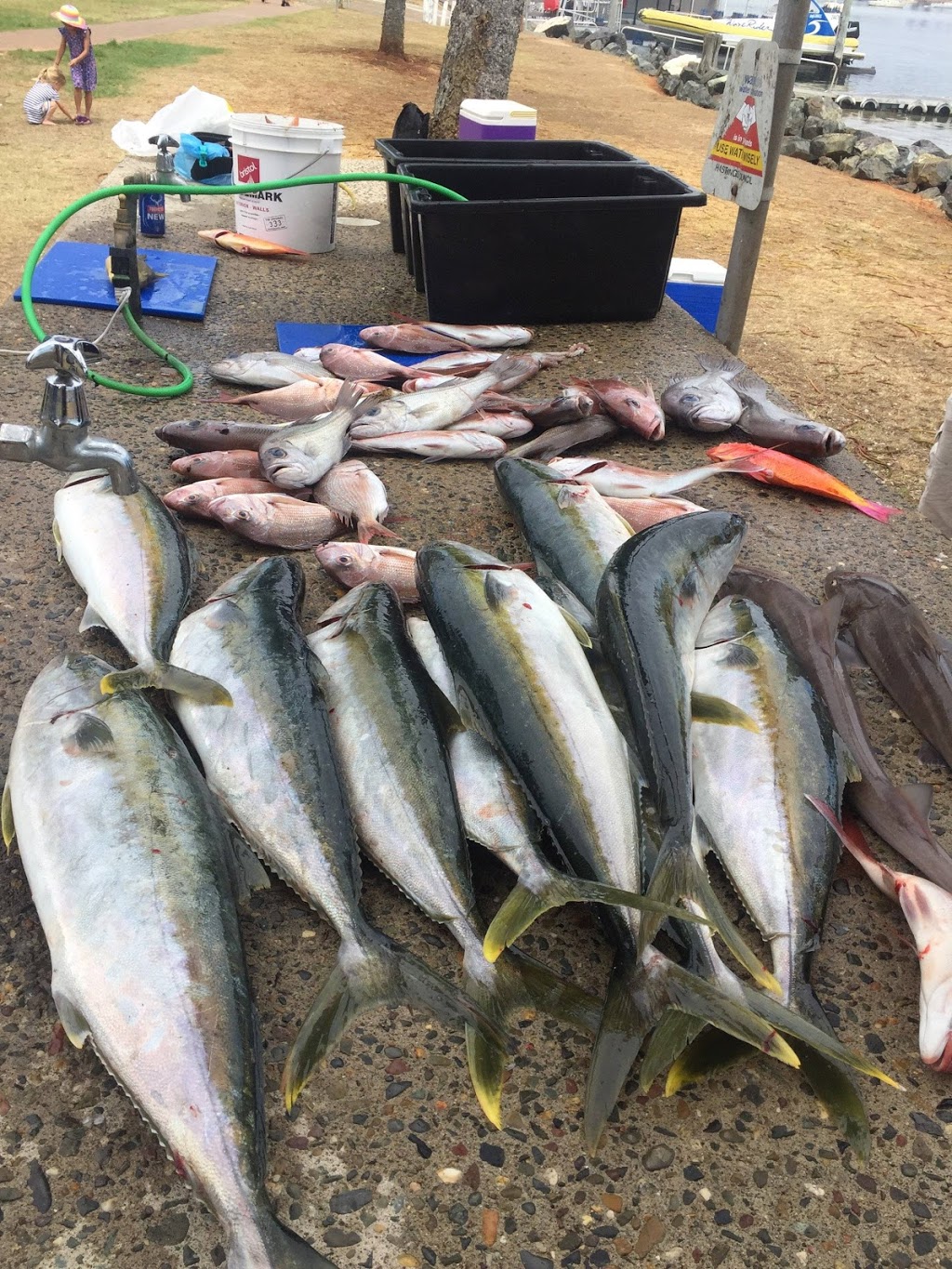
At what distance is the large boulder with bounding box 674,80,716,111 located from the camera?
2581 centimetres

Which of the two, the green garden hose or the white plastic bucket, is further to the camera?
the white plastic bucket

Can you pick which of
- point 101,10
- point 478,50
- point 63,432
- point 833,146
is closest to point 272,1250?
point 63,432

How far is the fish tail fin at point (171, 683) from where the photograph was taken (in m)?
2.00

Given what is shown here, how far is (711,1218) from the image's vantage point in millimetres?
1421

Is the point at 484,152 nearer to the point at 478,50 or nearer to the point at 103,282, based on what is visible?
the point at 103,282

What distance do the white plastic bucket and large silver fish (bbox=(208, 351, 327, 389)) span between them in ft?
6.14

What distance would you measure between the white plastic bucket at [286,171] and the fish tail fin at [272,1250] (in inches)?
211

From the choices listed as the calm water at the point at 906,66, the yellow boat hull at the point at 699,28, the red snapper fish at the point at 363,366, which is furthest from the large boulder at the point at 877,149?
the yellow boat hull at the point at 699,28

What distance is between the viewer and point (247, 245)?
567 cm

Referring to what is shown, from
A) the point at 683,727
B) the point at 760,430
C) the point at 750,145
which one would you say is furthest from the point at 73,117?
the point at 683,727

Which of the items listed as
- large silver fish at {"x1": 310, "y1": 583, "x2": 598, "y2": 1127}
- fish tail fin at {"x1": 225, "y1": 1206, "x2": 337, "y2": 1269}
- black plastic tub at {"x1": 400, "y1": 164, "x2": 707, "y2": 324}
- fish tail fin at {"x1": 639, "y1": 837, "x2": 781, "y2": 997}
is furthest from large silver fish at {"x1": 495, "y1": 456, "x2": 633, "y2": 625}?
black plastic tub at {"x1": 400, "y1": 164, "x2": 707, "y2": 324}

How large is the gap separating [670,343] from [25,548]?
339 centimetres

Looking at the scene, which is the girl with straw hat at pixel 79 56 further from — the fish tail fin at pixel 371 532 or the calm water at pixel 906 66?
the calm water at pixel 906 66

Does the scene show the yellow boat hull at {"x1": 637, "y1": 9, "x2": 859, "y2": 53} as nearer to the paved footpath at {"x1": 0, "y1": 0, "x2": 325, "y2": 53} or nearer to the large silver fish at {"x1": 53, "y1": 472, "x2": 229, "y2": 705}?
the paved footpath at {"x1": 0, "y1": 0, "x2": 325, "y2": 53}
